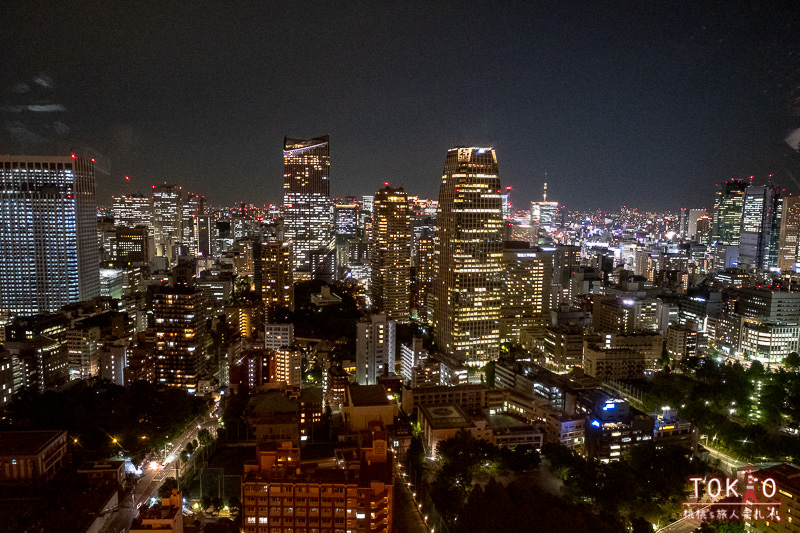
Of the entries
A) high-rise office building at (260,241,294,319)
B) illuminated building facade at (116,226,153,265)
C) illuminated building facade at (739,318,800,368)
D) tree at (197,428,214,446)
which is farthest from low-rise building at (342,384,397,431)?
illuminated building facade at (116,226,153,265)

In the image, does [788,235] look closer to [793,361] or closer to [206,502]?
[793,361]

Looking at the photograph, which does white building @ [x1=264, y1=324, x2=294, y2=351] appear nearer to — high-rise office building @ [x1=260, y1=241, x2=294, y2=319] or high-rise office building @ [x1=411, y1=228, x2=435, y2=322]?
high-rise office building @ [x1=260, y1=241, x2=294, y2=319]

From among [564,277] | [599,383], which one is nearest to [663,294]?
[564,277]

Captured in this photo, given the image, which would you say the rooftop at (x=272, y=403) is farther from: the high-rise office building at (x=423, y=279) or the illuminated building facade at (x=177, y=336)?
the high-rise office building at (x=423, y=279)

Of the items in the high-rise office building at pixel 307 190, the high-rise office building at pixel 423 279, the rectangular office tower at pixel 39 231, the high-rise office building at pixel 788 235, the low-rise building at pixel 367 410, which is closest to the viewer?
the low-rise building at pixel 367 410

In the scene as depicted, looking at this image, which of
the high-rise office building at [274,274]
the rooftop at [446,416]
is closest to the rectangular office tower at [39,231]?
the high-rise office building at [274,274]

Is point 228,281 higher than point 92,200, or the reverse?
point 92,200

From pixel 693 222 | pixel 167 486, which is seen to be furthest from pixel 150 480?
pixel 693 222

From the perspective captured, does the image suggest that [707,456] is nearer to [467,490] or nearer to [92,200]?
[467,490]
